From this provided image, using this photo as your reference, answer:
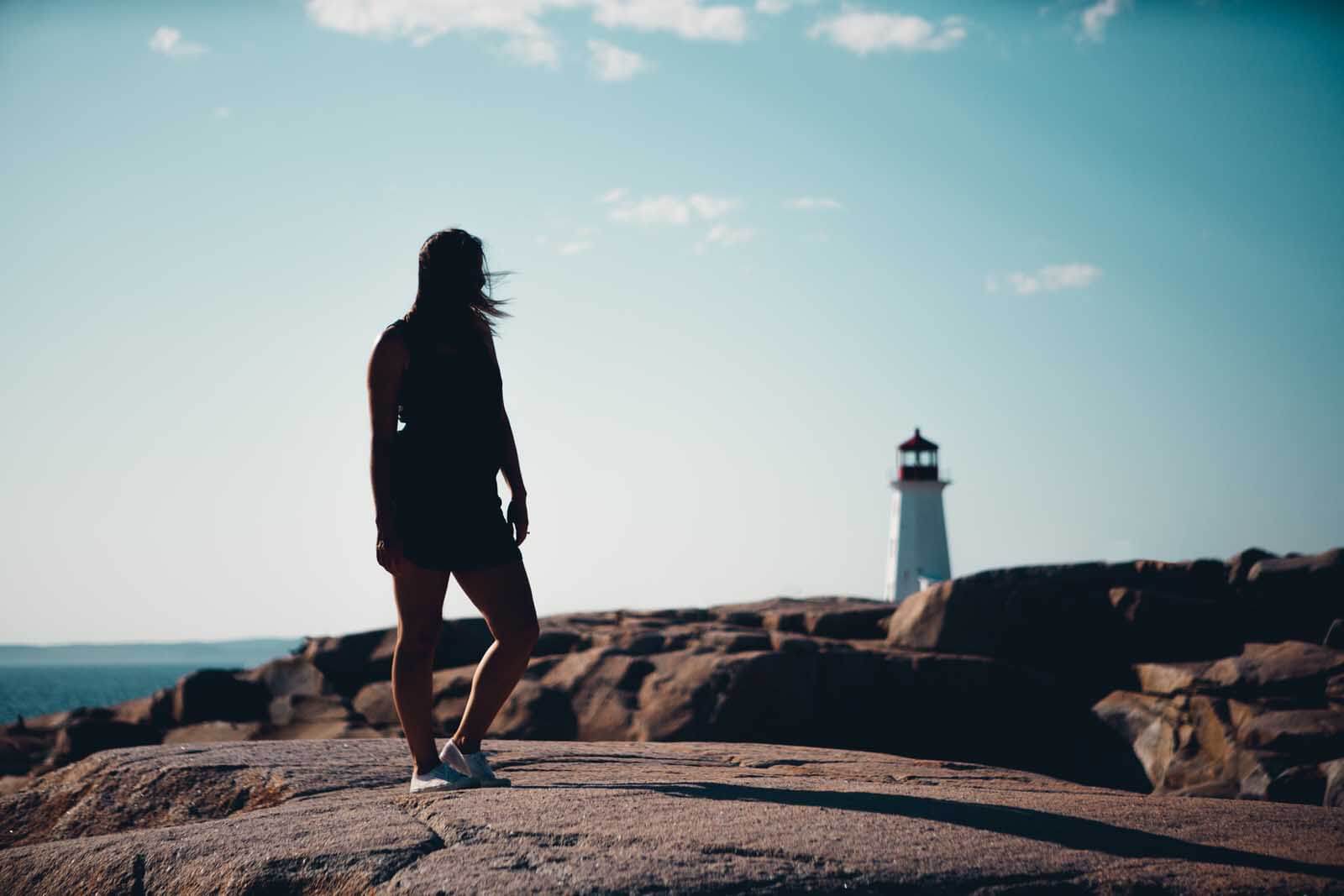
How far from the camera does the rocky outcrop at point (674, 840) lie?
11.4 feet

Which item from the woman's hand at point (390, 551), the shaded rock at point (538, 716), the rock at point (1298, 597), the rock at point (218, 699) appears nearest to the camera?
the woman's hand at point (390, 551)

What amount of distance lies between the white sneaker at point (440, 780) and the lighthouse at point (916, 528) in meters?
29.1

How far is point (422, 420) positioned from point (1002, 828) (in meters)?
2.76

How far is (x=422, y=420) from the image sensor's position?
489 cm

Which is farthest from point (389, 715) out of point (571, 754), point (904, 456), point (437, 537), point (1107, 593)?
point (904, 456)

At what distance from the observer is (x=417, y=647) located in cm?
488

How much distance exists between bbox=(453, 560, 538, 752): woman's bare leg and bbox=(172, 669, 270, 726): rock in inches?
429

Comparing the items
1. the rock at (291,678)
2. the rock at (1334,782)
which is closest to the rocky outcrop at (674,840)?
the rock at (1334,782)

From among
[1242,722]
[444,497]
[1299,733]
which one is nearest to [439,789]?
[444,497]

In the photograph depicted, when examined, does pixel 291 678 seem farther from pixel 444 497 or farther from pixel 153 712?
pixel 444 497

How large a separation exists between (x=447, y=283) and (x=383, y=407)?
0.61 meters

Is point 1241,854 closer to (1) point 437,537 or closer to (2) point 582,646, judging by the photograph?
(1) point 437,537

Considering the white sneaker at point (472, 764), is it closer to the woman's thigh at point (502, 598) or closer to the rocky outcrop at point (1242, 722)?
the woman's thigh at point (502, 598)

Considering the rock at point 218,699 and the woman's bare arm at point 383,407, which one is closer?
the woman's bare arm at point 383,407
